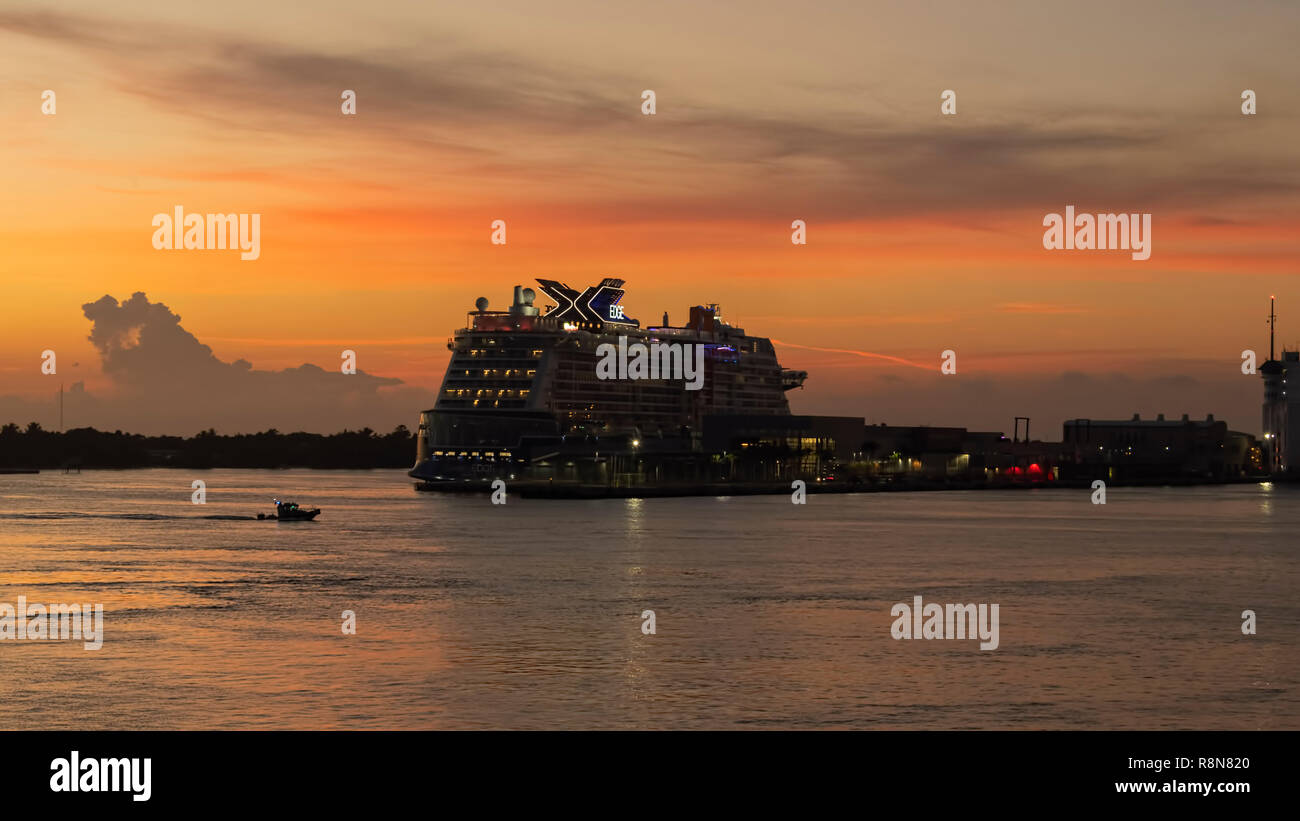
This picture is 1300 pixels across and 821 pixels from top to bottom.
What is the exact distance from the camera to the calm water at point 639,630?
2588 centimetres

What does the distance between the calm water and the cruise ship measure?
46494 millimetres

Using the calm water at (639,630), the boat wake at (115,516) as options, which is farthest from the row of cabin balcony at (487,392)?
the calm water at (639,630)

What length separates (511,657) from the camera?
105 ft

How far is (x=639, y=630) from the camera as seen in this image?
36.8 m

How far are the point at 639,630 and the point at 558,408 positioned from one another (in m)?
100.0

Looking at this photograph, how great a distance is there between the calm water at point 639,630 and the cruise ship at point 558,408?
153ft

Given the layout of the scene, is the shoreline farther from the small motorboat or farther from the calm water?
the calm water

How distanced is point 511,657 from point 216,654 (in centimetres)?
670

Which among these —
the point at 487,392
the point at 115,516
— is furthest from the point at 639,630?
the point at 487,392

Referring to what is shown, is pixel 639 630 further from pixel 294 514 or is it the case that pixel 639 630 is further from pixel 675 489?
pixel 675 489

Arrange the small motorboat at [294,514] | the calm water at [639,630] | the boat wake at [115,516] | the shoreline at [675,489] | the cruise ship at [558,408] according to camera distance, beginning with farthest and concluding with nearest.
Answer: the cruise ship at [558,408], the shoreline at [675,489], the boat wake at [115,516], the small motorboat at [294,514], the calm water at [639,630]

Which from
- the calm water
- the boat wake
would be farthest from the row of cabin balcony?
the calm water

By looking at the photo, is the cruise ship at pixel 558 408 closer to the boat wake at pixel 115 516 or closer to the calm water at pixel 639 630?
the boat wake at pixel 115 516
